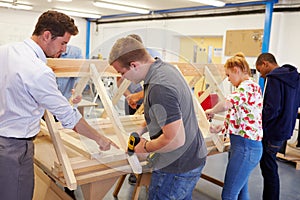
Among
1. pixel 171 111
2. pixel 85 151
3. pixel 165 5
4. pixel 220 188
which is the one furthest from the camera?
pixel 165 5

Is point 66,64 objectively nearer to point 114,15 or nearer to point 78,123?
point 78,123

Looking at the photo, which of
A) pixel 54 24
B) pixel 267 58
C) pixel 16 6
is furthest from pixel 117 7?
pixel 54 24

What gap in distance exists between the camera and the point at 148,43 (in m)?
1.35

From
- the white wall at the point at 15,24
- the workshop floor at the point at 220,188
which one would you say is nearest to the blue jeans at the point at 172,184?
the workshop floor at the point at 220,188

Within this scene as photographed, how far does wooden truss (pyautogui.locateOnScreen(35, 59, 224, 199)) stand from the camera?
1.46 m

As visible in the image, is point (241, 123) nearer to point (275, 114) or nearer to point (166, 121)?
point (275, 114)

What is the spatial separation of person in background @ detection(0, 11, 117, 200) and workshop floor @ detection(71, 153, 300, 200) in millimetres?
1281

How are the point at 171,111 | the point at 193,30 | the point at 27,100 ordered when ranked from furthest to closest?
the point at 193,30 < the point at 27,100 < the point at 171,111

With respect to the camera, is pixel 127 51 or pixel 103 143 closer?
pixel 127 51

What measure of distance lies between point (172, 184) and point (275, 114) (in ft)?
4.12

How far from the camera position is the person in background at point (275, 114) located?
2.24m

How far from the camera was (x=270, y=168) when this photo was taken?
231 centimetres

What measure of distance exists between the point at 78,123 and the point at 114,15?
24.2ft

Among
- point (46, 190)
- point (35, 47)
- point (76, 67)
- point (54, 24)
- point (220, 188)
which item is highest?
point (54, 24)
